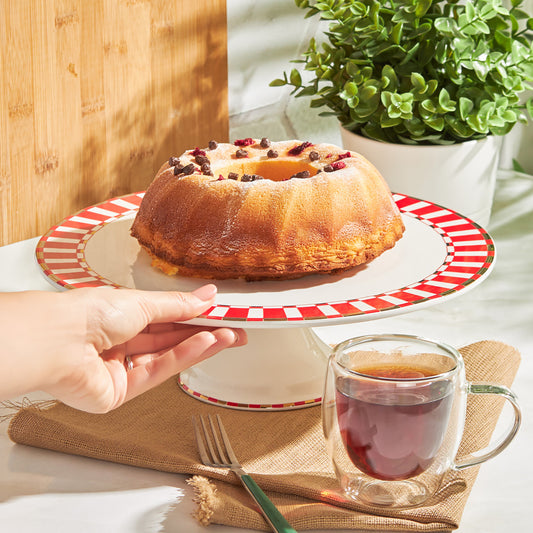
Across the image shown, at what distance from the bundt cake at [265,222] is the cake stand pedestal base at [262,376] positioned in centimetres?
10

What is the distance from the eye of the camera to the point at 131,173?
4.63ft

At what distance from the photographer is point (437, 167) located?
1.25 m

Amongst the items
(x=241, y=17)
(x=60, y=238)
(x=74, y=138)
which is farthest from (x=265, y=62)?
(x=60, y=238)

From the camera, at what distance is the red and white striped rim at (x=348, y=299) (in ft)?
2.36

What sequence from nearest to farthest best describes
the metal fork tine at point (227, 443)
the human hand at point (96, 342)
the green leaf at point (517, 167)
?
the human hand at point (96, 342) < the metal fork tine at point (227, 443) < the green leaf at point (517, 167)

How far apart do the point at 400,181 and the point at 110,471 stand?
0.69 meters

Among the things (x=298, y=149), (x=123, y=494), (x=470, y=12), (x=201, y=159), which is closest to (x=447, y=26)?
(x=470, y=12)

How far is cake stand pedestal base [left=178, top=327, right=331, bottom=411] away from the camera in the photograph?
86cm

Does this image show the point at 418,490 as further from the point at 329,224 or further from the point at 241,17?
the point at 241,17

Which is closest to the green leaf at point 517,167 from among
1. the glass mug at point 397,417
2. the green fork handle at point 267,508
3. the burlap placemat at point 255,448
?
the burlap placemat at point 255,448

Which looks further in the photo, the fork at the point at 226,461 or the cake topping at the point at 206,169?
the cake topping at the point at 206,169

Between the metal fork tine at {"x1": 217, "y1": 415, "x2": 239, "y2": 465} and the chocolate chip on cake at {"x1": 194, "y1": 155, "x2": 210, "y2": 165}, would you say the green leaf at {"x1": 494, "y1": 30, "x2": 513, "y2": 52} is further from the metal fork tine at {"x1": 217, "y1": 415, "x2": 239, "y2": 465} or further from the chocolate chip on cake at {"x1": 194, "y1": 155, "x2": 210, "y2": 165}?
the metal fork tine at {"x1": 217, "y1": 415, "x2": 239, "y2": 465}

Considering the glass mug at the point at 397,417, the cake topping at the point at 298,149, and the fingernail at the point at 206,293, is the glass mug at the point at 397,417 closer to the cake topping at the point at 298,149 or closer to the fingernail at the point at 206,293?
the fingernail at the point at 206,293

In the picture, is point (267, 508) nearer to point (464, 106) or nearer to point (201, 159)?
point (201, 159)
